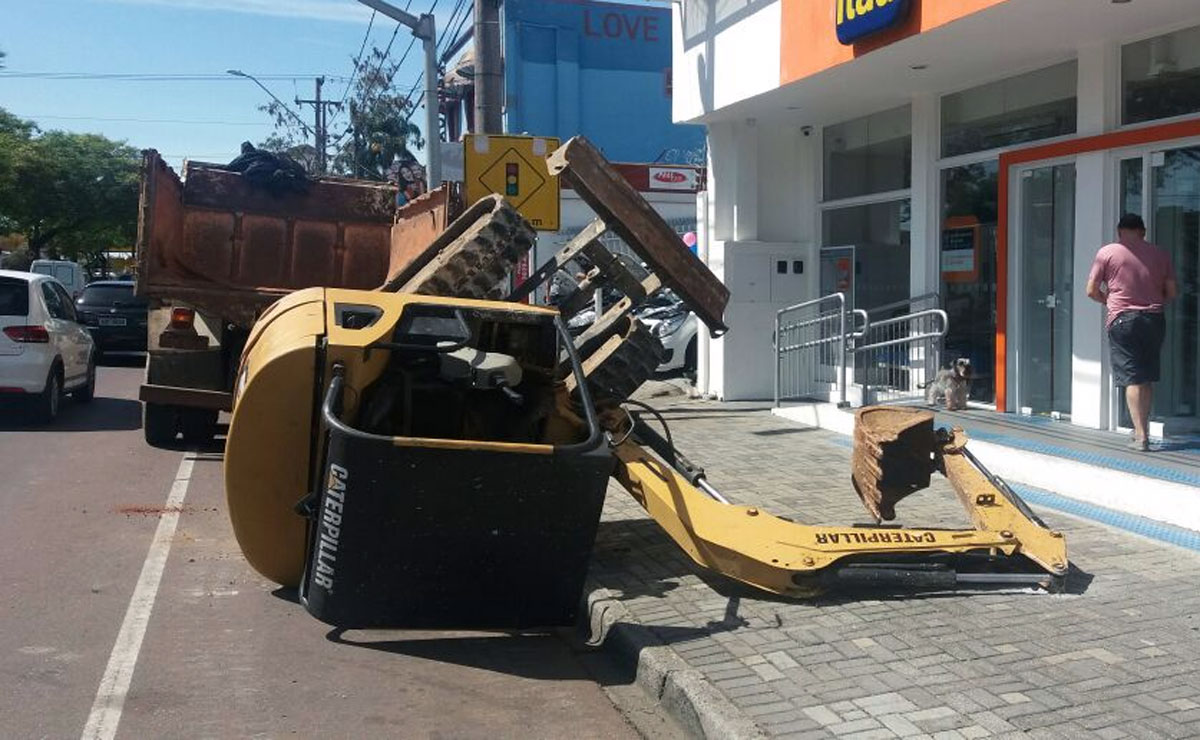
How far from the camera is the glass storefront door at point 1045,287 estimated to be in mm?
10539

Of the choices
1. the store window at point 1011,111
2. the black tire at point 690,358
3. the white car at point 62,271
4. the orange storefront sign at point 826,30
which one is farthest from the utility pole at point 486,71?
the white car at point 62,271

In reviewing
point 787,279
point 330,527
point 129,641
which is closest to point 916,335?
point 787,279

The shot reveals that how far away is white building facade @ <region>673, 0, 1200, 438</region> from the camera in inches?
373

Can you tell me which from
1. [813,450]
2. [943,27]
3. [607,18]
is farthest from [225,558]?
[607,18]

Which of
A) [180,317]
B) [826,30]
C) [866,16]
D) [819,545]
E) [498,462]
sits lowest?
[819,545]

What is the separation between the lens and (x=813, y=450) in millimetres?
11008

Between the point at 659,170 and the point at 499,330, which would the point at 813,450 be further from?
the point at 659,170

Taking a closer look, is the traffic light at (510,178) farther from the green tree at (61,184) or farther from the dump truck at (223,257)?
the green tree at (61,184)

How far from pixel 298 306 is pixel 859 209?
9288mm

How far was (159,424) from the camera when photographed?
12047mm

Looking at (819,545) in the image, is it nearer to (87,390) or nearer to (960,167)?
(960,167)

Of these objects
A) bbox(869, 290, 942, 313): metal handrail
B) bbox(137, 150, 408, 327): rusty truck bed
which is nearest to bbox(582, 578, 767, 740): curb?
bbox(137, 150, 408, 327): rusty truck bed

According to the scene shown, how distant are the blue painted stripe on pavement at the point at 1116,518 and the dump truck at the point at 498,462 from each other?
1370 mm

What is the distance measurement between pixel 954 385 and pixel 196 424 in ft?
25.2
